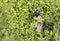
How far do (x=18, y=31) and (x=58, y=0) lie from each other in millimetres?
1362

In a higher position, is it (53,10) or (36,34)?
(53,10)

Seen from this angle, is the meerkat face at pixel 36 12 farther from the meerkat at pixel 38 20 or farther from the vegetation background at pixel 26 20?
the vegetation background at pixel 26 20

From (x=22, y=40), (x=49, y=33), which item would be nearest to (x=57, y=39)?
(x=49, y=33)

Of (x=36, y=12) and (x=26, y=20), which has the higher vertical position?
(x=36, y=12)

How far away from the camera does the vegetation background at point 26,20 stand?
6055 millimetres

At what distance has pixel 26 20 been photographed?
6.50m

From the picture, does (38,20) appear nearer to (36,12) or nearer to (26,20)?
(36,12)

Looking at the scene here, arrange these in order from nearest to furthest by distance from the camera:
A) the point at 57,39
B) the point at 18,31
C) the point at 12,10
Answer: the point at 57,39 < the point at 18,31 < the point at 12,10

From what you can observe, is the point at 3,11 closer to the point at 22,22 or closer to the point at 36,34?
the point at 22,22

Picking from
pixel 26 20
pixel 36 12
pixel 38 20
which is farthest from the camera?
pixel 26 20

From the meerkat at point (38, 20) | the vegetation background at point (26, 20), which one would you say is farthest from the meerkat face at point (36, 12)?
the vegetation background at point (26, 20)

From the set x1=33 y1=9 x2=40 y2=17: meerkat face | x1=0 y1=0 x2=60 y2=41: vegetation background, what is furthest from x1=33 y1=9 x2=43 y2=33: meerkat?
x1=0 y1=0 x2=60 y2=41: vegetation background

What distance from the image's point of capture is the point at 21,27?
6.40 metres

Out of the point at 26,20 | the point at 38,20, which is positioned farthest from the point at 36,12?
the point at 26,20
